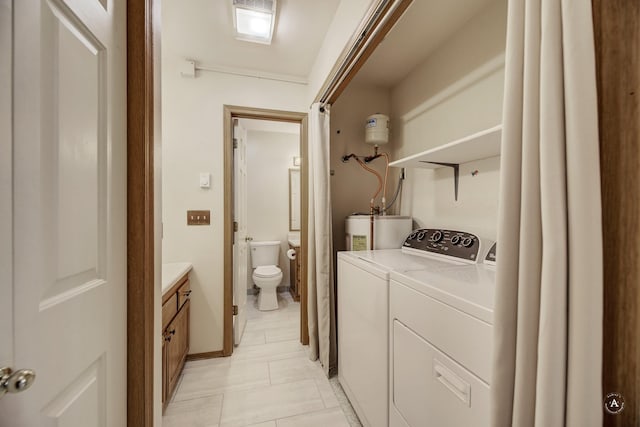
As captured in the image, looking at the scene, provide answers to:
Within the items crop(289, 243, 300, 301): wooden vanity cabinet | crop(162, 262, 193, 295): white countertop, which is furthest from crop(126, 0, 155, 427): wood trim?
crop(289, 243, 300, 301): wooden vanity cabinet

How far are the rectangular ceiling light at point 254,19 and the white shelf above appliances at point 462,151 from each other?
1283 millimetres

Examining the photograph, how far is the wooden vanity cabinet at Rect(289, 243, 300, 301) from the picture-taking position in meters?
3.39

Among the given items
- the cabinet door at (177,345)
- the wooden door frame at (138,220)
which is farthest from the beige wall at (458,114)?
the cabinet door at (177,345)

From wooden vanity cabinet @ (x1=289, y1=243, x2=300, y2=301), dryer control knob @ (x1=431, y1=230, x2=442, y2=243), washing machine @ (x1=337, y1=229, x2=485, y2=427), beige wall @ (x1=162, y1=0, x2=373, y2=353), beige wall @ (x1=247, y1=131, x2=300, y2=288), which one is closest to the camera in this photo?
washing machine @ (x1=337, y1=229, x2=485, y2=427)

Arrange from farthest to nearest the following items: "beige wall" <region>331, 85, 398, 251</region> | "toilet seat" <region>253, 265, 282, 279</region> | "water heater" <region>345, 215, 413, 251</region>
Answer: "toilet seat" <region>253, 265, 282, 279</region>, "beige wall" <region>331, 85, 398, 251</region>, "water heater" <region>345, 215, 413, 251</region>

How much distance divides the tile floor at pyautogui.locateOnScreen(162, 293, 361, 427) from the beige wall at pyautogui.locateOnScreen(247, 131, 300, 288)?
172 centimetres

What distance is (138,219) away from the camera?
797mm

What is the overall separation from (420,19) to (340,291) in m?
1.85

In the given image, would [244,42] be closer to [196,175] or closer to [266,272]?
[196,175]

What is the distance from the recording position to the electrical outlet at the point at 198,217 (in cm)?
209

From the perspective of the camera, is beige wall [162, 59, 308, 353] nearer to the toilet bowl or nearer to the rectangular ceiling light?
the rectangular ceiling light

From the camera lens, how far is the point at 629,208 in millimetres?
362

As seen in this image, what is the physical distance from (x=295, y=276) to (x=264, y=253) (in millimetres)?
560

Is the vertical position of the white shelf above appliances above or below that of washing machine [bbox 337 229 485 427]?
above
